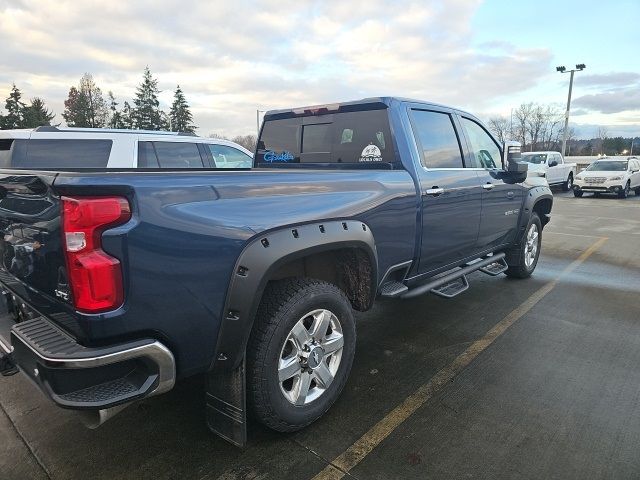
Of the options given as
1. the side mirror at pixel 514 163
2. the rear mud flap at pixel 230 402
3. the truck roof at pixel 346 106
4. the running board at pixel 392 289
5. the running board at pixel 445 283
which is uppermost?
the truck roof at pixel 346 106

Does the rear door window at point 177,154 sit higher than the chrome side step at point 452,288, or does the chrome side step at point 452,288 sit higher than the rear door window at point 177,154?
the rear door window at point 177,154

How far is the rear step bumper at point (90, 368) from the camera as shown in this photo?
184 centimetres

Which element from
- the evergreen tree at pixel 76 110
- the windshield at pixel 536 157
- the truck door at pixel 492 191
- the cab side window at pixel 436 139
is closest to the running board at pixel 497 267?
the truck door at pixel 492 191

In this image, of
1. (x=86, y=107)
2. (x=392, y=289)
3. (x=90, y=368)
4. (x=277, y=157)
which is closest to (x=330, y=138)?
(x=277, y=157)

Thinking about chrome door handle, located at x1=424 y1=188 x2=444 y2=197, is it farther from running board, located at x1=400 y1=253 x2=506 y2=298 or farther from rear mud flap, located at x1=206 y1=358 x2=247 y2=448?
rear mud flap, located at x1=206 y1=358 x2=247 y2=448

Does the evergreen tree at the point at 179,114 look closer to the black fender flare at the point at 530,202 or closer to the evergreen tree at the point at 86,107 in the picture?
the evergreen tree at the point at 86,107

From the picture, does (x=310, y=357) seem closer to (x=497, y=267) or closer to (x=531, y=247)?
(x=497, y=267)

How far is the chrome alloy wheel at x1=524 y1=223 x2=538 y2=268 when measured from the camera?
5766 millimetres

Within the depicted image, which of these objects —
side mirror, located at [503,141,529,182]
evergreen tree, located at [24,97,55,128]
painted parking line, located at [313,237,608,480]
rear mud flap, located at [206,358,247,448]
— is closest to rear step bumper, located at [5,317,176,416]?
rear mud flap, located at [206,358,247,448]

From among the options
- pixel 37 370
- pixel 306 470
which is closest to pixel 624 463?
pixel 306 470

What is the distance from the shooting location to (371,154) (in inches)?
145

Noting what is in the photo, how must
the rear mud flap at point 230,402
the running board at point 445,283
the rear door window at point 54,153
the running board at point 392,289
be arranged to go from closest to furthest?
the rear mud flap at point 230,402 < the running board at point 392,289 < the running board at point 445,283 < the rear door window at point 54,153

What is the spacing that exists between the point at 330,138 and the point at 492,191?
69.3 inches

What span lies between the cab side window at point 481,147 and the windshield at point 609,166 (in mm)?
17775
